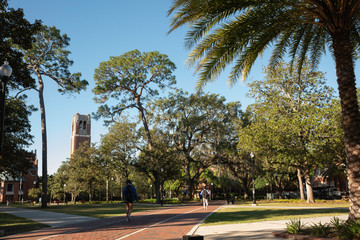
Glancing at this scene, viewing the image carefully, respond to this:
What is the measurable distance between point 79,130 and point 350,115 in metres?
→ 98.7

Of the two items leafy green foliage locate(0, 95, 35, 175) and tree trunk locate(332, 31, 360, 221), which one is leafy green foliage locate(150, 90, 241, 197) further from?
tree trunk locate(332, 31, 360, 221)

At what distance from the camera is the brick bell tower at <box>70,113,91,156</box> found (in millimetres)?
95600

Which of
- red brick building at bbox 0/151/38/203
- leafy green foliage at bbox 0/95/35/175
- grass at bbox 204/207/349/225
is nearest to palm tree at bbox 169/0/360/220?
grass at bbox 204/207/349/225

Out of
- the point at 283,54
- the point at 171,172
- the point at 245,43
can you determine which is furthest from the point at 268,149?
the point at 245,43

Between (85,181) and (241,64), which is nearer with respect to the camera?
(241,64)

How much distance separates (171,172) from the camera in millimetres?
35688

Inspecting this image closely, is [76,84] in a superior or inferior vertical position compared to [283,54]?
superior

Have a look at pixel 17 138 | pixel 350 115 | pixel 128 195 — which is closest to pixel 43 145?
pixel 17 138

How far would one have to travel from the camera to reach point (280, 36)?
10883 mm

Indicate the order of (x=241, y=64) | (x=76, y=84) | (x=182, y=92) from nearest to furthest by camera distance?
(x=241, y=64) < (x=76, y=84) < (x=182, y=92)

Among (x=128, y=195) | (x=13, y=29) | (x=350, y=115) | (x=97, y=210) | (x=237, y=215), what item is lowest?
(x=97, y=210)

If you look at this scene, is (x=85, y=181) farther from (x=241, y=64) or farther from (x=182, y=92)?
(x=241, y=64)

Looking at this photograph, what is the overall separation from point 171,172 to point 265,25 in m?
28.5

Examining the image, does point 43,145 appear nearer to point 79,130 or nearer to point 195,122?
point 195,122
